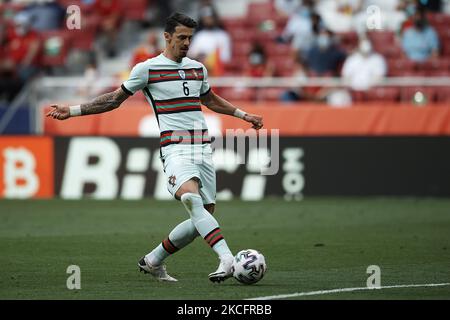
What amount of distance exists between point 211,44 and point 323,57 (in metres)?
2.50

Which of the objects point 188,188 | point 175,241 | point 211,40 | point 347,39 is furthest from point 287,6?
point 188,188

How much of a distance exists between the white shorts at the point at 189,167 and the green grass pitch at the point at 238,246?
0.83 metres

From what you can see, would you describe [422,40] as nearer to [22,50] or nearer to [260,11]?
[260,11]

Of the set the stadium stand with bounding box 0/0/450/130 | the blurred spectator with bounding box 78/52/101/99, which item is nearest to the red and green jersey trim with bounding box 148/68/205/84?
the stadium stand with bounding box 0/0/450/130

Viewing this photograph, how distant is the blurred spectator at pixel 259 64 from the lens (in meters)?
22.1

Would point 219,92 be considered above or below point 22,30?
below

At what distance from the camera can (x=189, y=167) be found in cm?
990

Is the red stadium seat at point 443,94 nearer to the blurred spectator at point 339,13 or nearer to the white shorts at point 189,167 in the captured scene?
the blurred spectator at point 339,13

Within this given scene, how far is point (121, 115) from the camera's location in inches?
826

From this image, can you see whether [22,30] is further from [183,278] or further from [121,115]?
[183,278]

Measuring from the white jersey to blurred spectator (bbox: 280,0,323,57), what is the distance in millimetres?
12077

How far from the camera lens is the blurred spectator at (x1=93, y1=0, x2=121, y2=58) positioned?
25.5 m
